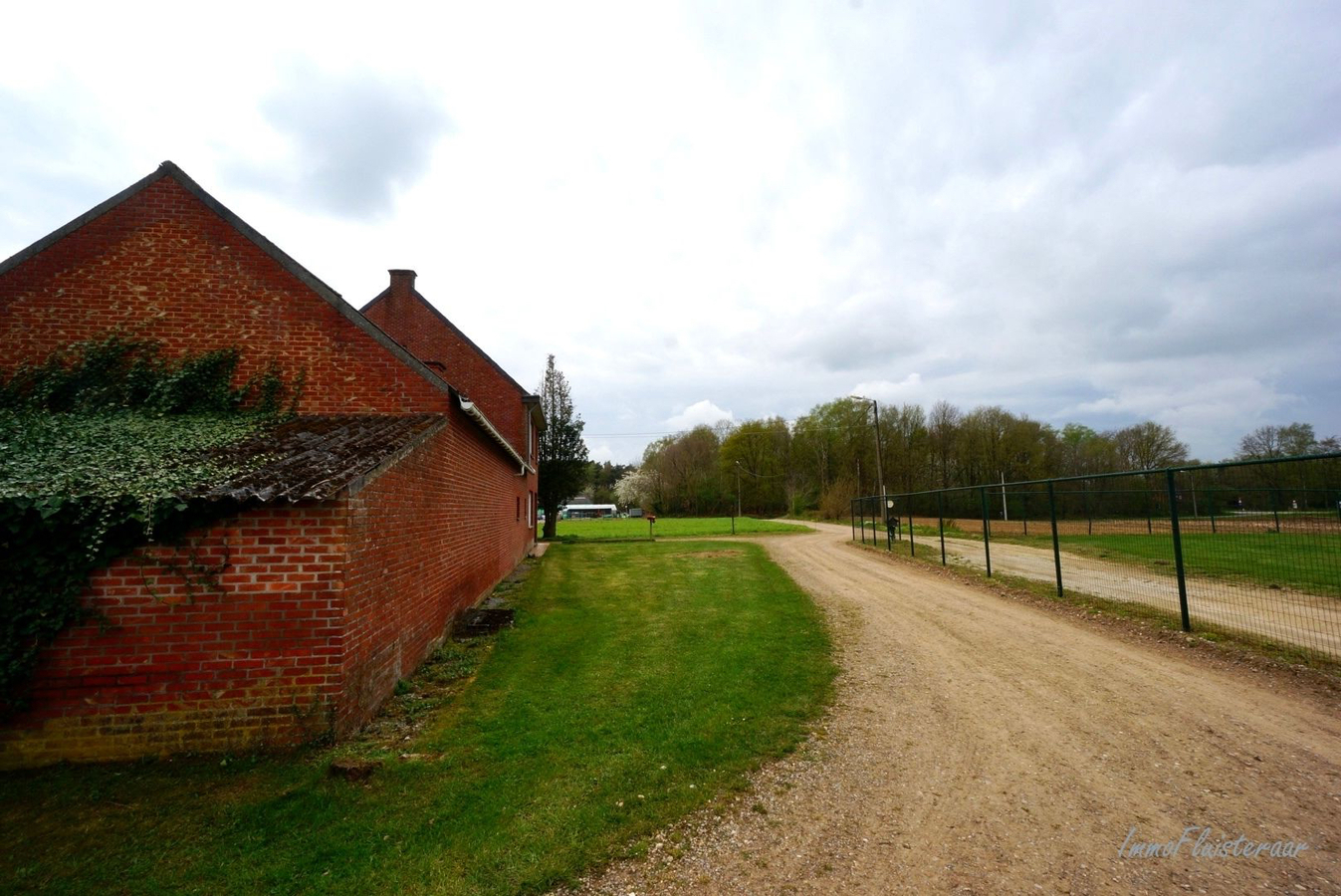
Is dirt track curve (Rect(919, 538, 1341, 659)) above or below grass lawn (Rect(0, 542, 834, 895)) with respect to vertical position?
above

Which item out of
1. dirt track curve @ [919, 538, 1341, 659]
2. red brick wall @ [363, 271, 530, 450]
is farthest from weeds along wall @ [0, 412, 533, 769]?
red brick wall @ [363, 271, 530, 450]

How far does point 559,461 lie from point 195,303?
75.4 feet

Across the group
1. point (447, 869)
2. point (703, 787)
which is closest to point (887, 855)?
point (703, 787)

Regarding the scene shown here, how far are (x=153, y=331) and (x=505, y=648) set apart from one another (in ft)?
19.9

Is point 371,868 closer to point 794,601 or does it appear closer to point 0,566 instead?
point 0,566

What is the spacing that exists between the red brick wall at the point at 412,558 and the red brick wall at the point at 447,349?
9.54 meters

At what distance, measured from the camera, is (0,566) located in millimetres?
4031

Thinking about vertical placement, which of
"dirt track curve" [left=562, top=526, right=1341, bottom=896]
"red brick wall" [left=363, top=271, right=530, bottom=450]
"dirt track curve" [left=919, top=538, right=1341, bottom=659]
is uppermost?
"red brick wall" [left=363, top=271, right=530, bottom=450]

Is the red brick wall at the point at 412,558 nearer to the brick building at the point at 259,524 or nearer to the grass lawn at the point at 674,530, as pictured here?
the brick building at the point at 259,524

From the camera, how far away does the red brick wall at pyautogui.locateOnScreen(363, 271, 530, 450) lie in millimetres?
18812

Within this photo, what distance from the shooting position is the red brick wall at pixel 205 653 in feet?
13.9

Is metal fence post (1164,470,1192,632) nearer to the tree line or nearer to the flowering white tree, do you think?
the tree line

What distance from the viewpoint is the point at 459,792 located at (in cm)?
375

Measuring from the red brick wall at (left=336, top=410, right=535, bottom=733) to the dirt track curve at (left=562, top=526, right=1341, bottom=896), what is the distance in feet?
10.4
